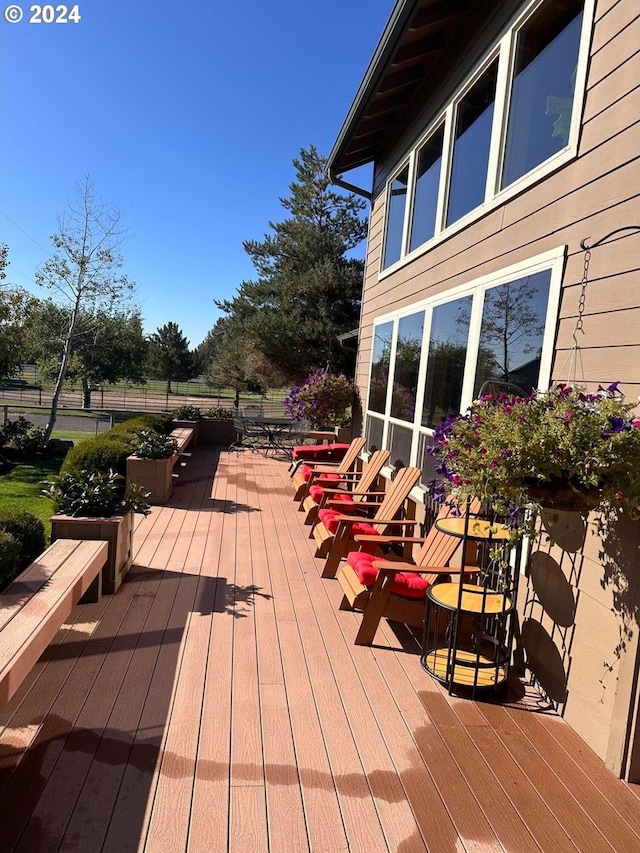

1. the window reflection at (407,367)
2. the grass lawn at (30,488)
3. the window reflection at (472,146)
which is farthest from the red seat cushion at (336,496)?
the window reflection at (472,146)

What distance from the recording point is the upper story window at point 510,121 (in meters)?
3.01

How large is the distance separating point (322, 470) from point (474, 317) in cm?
286

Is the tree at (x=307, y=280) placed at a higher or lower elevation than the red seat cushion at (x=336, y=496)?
higher

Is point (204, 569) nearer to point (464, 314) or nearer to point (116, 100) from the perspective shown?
point (464, 314)

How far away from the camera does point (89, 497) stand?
3.63m

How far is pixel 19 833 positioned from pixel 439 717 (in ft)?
5.63

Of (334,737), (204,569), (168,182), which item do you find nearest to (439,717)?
(334,737)

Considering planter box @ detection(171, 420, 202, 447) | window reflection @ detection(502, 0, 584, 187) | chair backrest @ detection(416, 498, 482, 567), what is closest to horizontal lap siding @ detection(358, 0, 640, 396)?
window reflection @ detection(502, 0, 584, 187)

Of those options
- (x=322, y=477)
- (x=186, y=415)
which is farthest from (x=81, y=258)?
(x=322, y=477)

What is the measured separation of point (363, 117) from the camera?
5.71 m

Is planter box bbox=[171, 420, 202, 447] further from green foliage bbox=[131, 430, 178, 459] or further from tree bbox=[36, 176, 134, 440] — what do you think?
green foliage bbox=[131, 430, 178, 459]

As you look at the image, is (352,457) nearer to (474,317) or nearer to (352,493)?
(352,493)

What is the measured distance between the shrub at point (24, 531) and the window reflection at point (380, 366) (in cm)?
401

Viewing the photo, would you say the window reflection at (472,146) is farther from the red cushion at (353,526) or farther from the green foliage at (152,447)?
the green foliage at (152,447)
